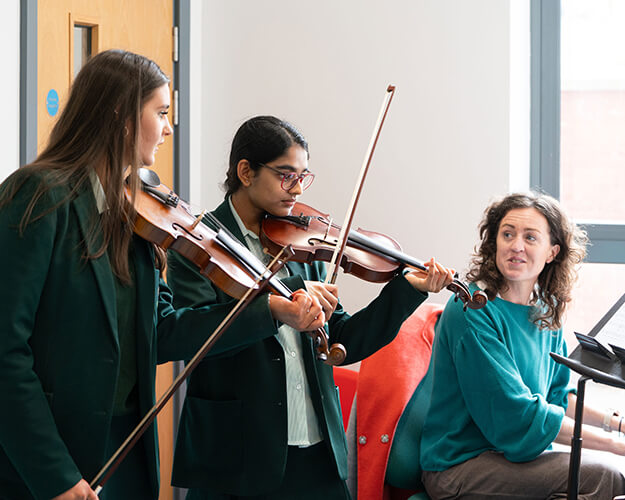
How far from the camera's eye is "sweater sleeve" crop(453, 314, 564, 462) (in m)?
1.84

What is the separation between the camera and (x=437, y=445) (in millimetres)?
1940

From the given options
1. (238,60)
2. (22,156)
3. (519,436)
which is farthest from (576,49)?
(22,156)

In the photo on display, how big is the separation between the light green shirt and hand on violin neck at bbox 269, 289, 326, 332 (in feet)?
0.72

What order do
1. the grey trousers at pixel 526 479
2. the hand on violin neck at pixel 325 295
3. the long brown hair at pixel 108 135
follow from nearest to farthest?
the long brown hair at pixel 108 135
the hand on violin neck at pixel 325 295
the grey trousers at pixel 526 479

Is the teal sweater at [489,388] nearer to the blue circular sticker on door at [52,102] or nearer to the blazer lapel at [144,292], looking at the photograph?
the blazer lapel at [144,292]

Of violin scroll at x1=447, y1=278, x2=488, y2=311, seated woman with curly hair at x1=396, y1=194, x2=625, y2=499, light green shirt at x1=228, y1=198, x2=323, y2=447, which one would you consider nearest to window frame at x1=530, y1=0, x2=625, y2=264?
seated woman with curly hair at x1=396, y1=194, x2=625, y2=499

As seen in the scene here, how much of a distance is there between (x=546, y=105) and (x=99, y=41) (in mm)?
1696

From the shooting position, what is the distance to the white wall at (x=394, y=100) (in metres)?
2.71

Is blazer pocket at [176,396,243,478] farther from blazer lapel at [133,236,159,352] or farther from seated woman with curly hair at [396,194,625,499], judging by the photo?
seated woman with curly hair at [396,194,625,499]

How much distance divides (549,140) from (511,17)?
0.54 meters

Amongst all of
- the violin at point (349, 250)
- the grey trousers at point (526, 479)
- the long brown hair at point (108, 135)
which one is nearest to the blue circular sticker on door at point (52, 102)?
the violin at point (349, 250)

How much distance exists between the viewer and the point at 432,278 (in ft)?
5.00

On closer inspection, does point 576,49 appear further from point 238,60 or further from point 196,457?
point 196,457

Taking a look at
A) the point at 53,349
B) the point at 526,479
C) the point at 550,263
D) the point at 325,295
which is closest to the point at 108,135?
the point at 53,349
